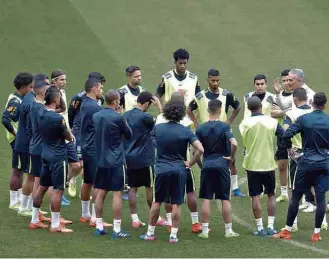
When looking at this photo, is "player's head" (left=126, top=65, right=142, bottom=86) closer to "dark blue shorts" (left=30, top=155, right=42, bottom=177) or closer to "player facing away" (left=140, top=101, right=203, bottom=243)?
"dark blue shorts" (left=30, top=155, right=42, bottom=177)

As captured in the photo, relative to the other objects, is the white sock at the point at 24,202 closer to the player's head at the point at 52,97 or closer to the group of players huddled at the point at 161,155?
the group of players huddled at the point at 161,155

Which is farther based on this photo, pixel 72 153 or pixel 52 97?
pixel 72 153

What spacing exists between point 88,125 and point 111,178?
3.99ft

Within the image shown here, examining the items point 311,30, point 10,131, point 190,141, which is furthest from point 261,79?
point 311,30

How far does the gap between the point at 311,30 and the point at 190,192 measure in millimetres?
15085

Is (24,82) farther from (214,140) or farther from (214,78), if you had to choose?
(214,140)

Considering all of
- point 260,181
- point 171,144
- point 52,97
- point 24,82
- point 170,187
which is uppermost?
point 24,82

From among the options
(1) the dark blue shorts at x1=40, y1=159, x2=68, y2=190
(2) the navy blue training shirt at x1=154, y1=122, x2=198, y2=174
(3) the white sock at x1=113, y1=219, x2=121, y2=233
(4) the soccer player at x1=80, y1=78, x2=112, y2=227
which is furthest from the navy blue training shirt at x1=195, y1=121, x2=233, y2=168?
(1) the dark blue shorts at x1=40, y1=159, x2=68, y2=190

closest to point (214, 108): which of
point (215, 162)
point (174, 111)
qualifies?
point (174, 111)

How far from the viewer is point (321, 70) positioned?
24.0 metres

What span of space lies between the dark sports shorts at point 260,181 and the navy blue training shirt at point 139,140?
5.24 feet

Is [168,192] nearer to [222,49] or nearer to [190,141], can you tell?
[190,141]

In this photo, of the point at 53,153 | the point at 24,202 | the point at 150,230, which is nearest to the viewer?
the point at 150,230

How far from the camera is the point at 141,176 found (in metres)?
12.3
